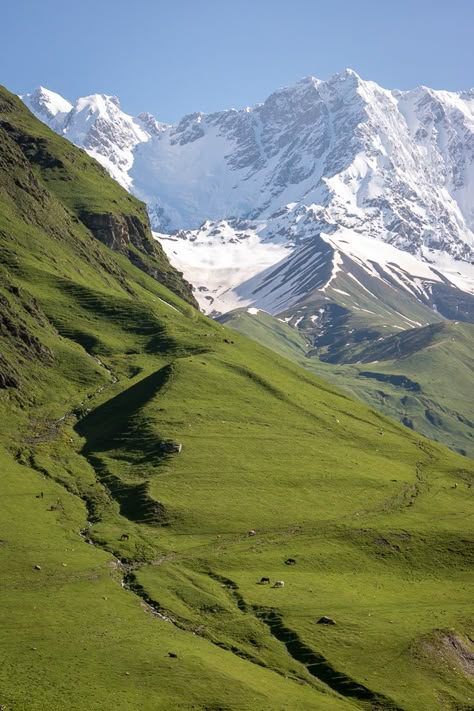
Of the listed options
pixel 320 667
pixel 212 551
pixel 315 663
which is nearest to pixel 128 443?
pixel 212 551

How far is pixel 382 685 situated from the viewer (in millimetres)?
98188

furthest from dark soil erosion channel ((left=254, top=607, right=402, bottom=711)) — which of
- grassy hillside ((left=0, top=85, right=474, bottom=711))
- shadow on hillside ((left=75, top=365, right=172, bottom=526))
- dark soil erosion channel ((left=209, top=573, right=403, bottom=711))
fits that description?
shadow on hillside ((left=75, top=365, right=172, bottom=526))

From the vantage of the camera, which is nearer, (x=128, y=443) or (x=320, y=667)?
(x=320, y=667)

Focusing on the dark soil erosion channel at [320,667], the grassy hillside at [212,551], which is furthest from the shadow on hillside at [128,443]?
the dark soil erosion channel at [320,667]

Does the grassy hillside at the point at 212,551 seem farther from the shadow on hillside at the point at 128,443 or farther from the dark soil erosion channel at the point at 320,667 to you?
the shadow on hillside at the point at 128,443

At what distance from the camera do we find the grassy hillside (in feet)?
307

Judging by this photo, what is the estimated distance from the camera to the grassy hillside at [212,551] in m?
93.6

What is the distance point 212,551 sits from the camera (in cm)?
12762

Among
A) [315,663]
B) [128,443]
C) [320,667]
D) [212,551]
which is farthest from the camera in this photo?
[128,443]

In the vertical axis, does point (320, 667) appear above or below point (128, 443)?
above

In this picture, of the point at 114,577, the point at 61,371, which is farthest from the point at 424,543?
the point at 61,371

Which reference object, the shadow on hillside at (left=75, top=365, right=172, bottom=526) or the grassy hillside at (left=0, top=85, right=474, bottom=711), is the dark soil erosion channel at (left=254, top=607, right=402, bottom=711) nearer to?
the grassy hillside at (left=0, top=85, right=474, bottom=711)

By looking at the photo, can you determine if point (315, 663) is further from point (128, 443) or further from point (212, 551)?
point (128, 443)

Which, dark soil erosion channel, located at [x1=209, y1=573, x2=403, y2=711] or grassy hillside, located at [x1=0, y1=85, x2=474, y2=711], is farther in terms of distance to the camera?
dark soil erosion channel, located at [x1=209, y1=573, x2=403, y2=711]
